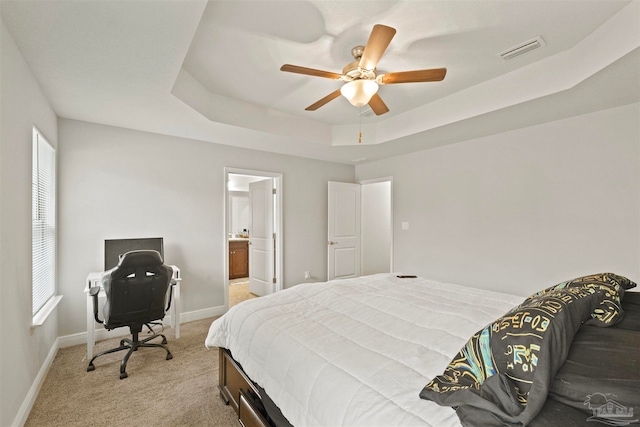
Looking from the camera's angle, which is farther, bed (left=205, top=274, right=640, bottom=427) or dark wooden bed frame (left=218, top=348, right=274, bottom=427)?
dark wooden bed frame (left=218, top=348, right=274, bottom=427)

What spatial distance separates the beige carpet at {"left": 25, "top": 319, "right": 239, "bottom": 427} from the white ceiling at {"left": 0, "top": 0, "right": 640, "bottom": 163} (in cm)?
245

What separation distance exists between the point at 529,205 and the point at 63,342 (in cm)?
540

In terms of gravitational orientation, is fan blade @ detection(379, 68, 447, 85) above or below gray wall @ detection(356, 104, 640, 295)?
above

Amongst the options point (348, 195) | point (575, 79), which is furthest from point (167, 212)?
point (575, 79)

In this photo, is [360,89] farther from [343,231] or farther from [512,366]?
[343,231]

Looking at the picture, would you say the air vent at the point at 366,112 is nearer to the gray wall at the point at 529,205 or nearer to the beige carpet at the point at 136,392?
the gray wall at the point at 529,205

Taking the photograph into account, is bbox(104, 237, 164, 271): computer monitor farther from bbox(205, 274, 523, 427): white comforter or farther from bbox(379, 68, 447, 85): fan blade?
bbox(379, 68, 447, 85): fan blade

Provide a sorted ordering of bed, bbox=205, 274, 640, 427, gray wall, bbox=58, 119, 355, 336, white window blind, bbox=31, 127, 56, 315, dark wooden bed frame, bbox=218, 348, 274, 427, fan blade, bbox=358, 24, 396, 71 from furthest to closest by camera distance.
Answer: gray wall, bbox=58, 119, 355, 336 < white window blind, bbox=31, 127, 56, 315 < fan blade, bbox=358, 24, 396, 71 < dark wooden bed frame, bbox=218, 348, 274, 427 < bed, bbox=205, 274, 640, 427

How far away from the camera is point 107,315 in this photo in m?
2.57

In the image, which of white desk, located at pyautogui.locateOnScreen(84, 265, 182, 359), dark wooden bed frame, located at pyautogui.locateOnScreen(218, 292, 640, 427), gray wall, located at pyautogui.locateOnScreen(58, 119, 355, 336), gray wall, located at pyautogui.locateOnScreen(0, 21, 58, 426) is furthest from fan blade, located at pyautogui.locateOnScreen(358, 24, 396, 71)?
white desk, located at pyautogui.locateOnScreen(84, 265, 182, 359)

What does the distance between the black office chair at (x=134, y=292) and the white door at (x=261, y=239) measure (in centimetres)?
214

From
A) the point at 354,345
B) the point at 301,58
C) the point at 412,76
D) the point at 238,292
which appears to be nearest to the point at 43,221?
the point at 301,58

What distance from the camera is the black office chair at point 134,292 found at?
8.36 ft

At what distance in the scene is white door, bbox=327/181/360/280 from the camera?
525cm
